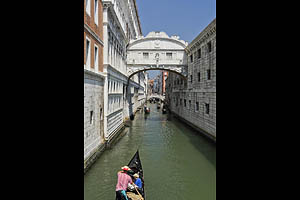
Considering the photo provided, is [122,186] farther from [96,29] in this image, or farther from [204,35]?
[204,35]

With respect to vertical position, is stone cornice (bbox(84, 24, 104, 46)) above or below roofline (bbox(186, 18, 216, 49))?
below

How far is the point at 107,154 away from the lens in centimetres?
897

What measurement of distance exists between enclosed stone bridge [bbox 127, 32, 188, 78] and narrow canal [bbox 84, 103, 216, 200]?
24.0ft

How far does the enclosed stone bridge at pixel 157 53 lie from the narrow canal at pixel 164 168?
7307 mm

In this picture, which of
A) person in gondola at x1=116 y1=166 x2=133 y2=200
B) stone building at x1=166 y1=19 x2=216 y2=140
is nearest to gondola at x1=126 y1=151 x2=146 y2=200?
person in gondola at x1=116 y1=166 x2=133 y2=200

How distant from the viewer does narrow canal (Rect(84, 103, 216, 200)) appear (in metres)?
5.77

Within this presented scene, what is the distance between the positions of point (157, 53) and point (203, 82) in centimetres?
602

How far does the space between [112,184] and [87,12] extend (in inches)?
238

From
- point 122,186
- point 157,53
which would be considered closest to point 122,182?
point 122,186

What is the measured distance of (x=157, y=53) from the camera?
1725cm

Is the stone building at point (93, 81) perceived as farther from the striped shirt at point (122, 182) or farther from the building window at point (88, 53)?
the striped shirt at point (122, 182)

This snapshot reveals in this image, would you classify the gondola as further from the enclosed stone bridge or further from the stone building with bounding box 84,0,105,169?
the enclosed stone bridge
